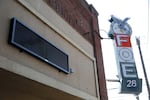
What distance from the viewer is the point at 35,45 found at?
5.51 m

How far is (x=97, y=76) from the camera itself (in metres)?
8.77

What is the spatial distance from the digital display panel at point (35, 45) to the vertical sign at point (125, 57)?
14.9 ft

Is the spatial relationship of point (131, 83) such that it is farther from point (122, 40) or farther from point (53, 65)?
point (53, 65)

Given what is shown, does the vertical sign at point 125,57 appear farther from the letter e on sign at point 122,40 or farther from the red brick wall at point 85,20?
the red brick wall at point 85,20

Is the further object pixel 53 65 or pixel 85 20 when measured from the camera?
pixel 85 20

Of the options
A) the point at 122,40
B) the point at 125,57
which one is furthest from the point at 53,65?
the point at 122,40

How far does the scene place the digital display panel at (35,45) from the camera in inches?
194

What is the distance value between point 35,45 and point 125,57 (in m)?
6.76

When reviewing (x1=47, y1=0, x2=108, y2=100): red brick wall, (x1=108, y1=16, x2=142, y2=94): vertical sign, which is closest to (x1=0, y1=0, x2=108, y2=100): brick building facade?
(x1=47, y1=0, x2=108, y2=100): red brick wall

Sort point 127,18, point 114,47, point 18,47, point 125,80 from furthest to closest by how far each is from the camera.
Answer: point 127,18, point 114,47, point 125,80, point 18,47

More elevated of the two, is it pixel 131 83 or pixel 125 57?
pixel 125 57

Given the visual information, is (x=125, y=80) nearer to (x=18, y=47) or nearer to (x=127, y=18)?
(x=127, y=18)

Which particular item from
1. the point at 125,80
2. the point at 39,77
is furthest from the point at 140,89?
the point at 39,77

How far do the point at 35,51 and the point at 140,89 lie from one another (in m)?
6.66
